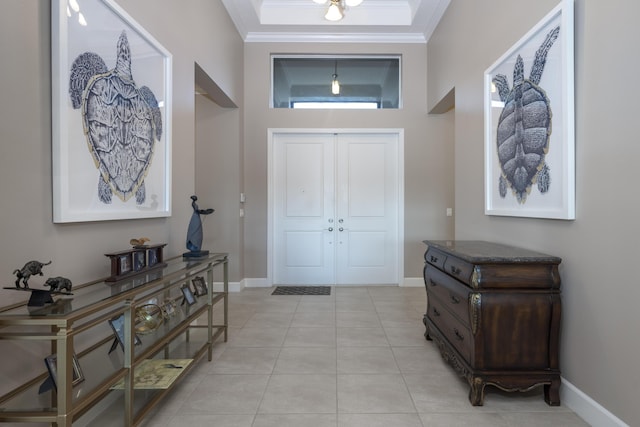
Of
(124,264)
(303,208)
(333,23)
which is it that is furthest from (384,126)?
(124,264)

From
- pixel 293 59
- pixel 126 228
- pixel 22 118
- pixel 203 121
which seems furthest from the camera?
pixel 293 59

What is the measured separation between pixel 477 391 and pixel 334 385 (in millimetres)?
891

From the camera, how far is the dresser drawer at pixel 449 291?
83.6 inches

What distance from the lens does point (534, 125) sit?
2.23m

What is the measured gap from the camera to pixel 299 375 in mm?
2408

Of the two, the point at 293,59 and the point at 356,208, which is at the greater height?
the point at 293,59

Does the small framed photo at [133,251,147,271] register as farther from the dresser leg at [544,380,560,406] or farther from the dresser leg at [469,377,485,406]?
the dresser leg at [544,380,560,406]

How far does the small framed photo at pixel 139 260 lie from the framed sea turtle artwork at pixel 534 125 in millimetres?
2489

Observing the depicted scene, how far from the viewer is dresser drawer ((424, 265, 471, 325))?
6.97ft

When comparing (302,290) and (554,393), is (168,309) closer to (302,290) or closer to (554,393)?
(554,393)

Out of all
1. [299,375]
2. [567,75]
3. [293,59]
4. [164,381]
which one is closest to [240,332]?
[299,375]

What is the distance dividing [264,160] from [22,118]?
3684 millimetres

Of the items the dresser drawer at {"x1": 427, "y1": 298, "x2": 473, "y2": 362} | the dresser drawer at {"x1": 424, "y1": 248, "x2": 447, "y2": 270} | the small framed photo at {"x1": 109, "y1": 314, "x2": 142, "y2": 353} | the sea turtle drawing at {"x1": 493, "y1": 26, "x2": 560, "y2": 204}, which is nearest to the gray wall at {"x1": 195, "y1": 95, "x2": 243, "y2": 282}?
the dresser drawer at {"x1": 424, "y1": 248, "x2": 447, "y2": 270}

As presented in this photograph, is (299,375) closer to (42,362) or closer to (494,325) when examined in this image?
(494,325)
